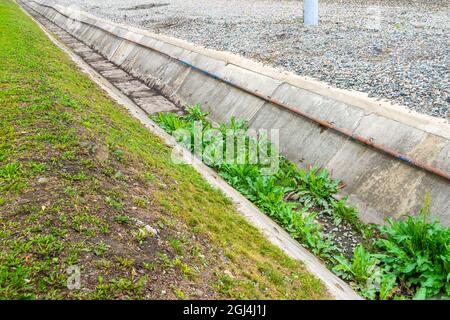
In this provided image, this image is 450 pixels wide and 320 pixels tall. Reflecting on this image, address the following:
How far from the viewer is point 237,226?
6434 millimetres

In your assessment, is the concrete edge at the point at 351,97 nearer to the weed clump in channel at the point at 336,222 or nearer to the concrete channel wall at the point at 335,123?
the concrete channel wall at the point at 335,123

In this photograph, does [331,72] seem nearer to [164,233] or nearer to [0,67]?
[164,233]

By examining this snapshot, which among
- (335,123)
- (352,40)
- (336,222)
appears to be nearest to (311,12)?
(352,40)

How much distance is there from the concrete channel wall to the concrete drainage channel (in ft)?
0.06

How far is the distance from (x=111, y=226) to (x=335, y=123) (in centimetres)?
581

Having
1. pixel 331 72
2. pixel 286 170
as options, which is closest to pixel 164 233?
pixel 286 170

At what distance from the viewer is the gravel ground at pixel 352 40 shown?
9727mm

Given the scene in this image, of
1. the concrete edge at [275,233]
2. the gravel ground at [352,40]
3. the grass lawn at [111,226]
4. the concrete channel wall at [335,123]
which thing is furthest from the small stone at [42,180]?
the gravel ground at [352,40]

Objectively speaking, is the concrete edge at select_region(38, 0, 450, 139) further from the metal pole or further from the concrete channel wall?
the metal pole

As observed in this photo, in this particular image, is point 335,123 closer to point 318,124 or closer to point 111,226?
point 318,124

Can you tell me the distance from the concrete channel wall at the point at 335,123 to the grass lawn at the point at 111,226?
258cm

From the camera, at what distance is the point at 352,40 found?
14344 millimetres

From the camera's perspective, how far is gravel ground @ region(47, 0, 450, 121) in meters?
9.73

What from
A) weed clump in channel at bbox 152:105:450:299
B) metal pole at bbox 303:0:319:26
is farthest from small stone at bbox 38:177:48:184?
metal pole at bbox 303:0:319:26
